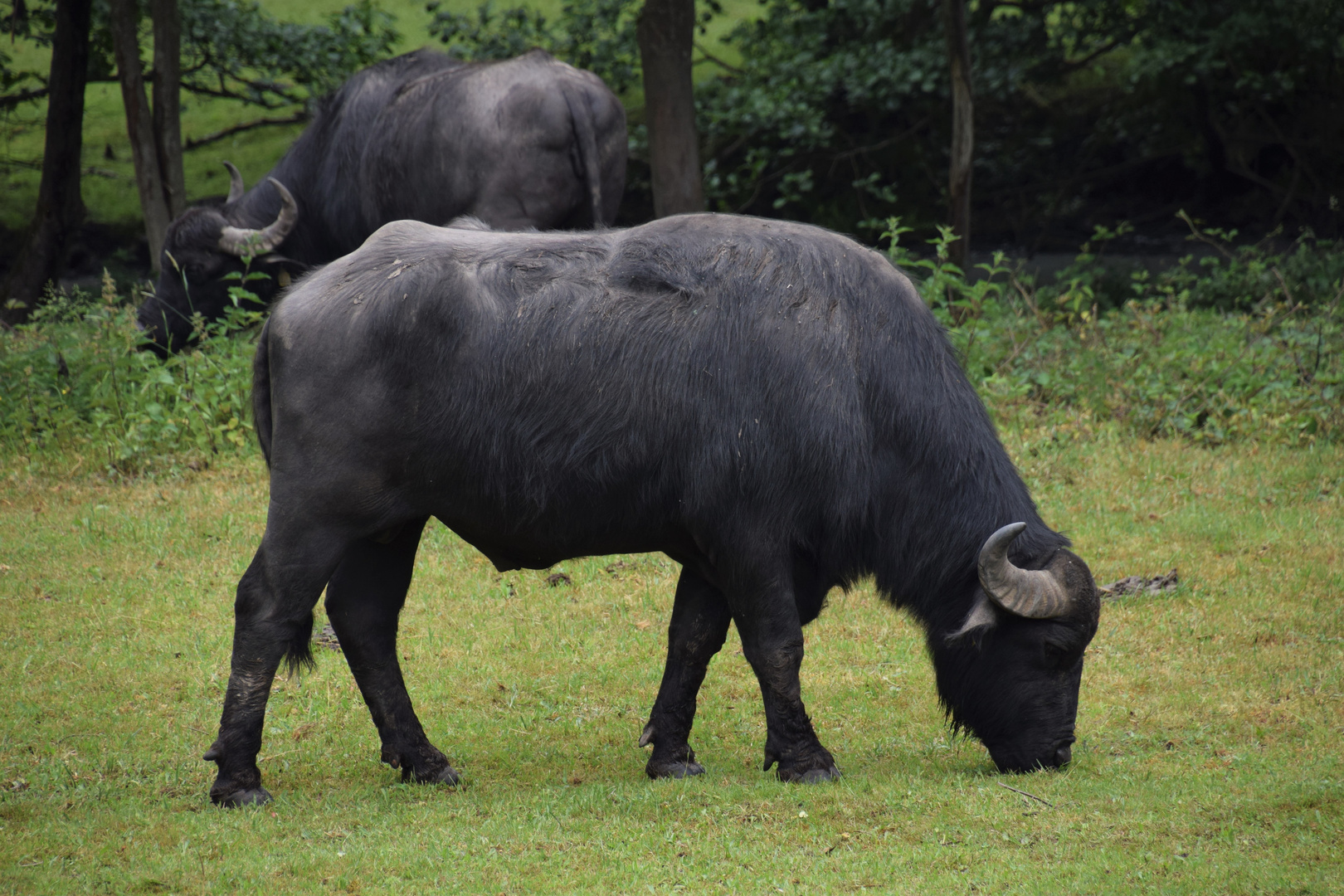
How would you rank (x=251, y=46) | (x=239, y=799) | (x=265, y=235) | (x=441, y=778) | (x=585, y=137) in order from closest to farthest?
(x=239, y=799), (x=441, y=778), (x=585, y=137), (x=265, y=235), (x=251, y=46)

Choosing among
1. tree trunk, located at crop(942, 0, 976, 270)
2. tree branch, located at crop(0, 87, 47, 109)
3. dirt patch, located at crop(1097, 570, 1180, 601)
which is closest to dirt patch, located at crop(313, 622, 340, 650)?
dirt patch, located at crop(1097, 570, 1180, 601)

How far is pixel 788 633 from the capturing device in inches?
194

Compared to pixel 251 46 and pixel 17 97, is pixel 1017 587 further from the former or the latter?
pixel 17 97

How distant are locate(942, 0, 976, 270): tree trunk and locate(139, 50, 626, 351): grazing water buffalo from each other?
4.86 meters

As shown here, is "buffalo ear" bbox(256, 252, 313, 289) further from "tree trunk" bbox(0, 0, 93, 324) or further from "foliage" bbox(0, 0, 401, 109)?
"foliage" bbox(0, 0, 401, 109)

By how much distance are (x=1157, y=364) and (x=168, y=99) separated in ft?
33.0

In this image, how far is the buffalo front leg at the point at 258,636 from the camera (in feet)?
15.7

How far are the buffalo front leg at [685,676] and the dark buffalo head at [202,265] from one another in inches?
284

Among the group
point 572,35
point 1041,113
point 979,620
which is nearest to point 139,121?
point 572,35

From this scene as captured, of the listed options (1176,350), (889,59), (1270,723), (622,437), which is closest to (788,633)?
(622,437)

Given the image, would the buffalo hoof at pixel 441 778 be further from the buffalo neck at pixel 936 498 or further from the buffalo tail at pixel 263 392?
the buffalo neck at pixel 936 498

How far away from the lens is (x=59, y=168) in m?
15.0

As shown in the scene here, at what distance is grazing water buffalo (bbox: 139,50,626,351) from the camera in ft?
33.4

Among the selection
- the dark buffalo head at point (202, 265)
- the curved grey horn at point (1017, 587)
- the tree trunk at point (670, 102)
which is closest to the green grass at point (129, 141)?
the tree trunk at point (670, 102)
